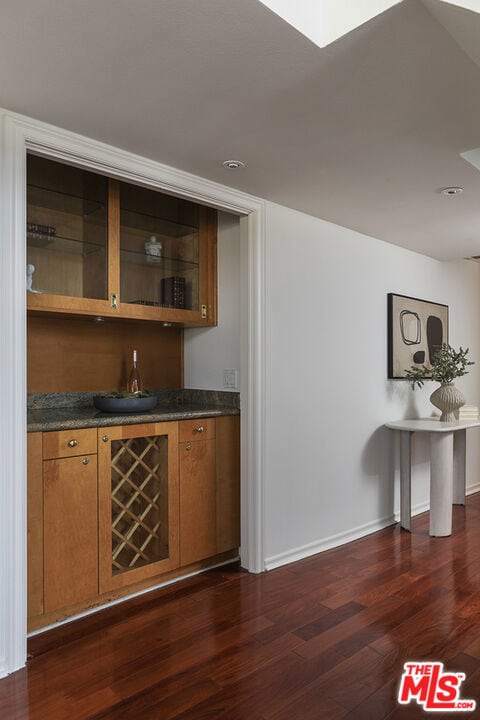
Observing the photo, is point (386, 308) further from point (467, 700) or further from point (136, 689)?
point (136, 689)

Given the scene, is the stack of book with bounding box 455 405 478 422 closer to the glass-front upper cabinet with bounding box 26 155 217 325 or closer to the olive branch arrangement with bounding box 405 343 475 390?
the olive branch arrangement with bounding box 405 343 475 390

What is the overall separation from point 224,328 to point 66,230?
1148 millimetres

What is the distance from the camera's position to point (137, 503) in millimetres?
2771

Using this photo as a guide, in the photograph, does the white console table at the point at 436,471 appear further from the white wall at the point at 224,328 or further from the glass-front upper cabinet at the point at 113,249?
the glass-front upper cabinet at the point at 113,249

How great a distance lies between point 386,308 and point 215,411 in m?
1.77

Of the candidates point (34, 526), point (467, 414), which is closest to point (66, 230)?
point (34, 526)

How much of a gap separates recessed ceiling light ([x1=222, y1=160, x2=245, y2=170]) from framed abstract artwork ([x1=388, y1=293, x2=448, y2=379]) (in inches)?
76.3

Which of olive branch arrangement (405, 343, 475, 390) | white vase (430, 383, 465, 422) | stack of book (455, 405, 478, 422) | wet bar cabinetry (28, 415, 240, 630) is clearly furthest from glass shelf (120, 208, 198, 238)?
stack of book (455, 405, 478, 422)

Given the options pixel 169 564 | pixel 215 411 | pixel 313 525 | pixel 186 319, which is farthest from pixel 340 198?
pixel 169 564

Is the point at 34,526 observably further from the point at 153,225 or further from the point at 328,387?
the point at 328,387

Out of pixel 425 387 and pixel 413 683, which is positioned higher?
pixel 425 387

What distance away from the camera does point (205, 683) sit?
1995 millimetres

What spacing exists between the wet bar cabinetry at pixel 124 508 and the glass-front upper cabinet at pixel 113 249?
687mm

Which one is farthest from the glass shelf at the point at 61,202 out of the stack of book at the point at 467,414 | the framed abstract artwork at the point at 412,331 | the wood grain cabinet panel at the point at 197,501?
the stack of book at the point at 467,414
